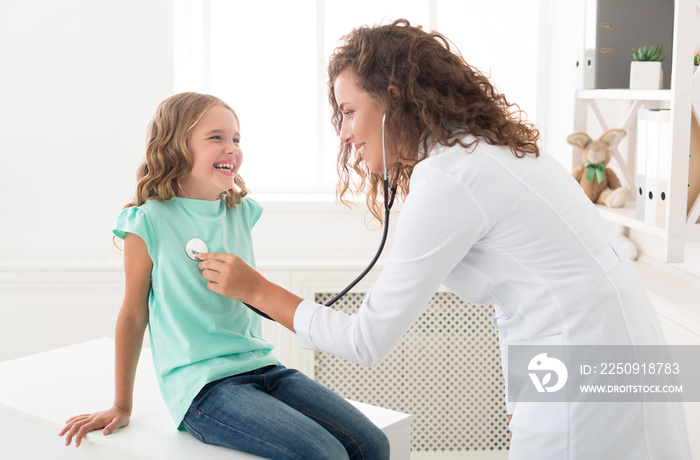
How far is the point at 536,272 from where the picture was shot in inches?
47.0

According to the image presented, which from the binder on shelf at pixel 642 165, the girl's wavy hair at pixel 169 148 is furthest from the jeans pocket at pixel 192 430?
the binder on shelf at pixel 642 165

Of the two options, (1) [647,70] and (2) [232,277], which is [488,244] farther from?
(1) [647,70]

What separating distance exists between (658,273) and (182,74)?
1678 mm

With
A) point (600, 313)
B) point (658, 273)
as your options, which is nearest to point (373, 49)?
point (600, 313)

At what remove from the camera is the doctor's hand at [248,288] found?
1328 mm

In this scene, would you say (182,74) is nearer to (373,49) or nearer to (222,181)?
(222,181)

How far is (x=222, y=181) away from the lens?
5.00 ft

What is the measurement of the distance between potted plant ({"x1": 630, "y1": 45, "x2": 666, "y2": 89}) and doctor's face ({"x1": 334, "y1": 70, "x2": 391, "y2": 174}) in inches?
36.1

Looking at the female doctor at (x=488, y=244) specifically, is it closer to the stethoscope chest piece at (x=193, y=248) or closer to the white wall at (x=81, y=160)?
the stethoscope chest piece at (x=193, y=248)

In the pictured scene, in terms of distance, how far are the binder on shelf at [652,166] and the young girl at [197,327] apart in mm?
824

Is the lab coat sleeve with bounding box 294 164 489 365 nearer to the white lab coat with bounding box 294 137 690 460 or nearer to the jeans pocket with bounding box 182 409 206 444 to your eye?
the white lab coat with bounding box 294 137 690 460

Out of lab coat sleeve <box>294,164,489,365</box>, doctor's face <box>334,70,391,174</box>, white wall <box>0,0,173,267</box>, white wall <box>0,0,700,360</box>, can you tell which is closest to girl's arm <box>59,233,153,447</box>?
lab coat sleeve <box>294,164,489,365</box>

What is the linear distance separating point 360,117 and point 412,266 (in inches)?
10.4

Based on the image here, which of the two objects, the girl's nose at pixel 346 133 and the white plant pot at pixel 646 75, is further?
the white plant pot at pixel 646 75
